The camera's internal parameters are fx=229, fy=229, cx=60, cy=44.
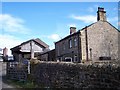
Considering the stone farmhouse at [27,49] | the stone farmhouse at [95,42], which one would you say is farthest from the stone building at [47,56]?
the stone farmhouse at [95,42]

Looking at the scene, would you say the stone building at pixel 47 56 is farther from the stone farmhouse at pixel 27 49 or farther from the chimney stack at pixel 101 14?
the chimney stack at pixel 101 14

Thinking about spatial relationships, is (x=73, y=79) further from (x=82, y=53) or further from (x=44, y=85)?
(x=82, y=53)

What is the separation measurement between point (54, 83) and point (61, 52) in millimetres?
27281

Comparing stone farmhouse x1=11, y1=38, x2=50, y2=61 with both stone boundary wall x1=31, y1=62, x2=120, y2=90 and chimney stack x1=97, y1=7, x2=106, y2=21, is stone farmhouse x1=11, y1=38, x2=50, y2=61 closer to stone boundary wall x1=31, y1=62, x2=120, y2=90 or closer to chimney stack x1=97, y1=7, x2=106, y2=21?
chimney stack x1=97, y1=7, x2=106, y2=21

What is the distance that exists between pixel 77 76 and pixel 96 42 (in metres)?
23.7

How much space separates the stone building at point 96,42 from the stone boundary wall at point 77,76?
633 inches

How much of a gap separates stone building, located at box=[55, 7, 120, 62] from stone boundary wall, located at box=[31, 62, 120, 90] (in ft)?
52.8

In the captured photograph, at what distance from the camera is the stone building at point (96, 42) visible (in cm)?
3644

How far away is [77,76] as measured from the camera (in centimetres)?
1418

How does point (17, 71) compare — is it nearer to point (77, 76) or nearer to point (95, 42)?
point (77, 76)

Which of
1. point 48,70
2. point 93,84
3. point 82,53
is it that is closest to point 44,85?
point 48,70

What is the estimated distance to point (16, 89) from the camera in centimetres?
1853

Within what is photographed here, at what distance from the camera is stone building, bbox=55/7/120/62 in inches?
1435

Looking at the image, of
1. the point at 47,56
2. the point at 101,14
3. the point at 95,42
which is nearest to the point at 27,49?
the point at 47,56
